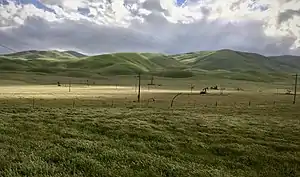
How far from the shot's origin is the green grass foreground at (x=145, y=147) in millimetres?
14336

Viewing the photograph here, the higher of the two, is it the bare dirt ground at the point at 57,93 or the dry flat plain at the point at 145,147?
the bare dirt ground at the point at 57,93

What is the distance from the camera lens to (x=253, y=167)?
60.2 ft

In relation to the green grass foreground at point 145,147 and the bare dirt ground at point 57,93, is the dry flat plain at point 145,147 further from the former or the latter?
the bare dirt ground at point 57,93

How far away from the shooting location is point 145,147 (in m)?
20.0

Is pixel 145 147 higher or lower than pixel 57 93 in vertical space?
lower

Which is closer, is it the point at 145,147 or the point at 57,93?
the point at 145,147

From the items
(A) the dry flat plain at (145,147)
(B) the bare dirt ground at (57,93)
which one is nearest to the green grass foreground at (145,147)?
(A) the dry flat plain at (145,147)

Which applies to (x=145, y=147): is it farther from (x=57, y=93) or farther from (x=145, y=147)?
(x=57, y=93)

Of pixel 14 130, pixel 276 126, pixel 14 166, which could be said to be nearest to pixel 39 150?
pixel 14 166

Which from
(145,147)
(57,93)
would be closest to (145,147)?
(145,147)

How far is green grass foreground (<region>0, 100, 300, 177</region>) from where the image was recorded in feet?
47.0

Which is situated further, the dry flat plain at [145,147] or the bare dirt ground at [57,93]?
the bare dirt ground at [57,93]

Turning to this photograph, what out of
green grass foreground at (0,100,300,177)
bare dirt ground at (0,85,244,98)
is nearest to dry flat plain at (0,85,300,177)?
green grass foreground at (0,100,300,177)

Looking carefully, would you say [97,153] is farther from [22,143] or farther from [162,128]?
[162,128]
